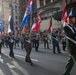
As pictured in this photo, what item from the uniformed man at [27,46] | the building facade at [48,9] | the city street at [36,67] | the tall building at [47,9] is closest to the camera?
the city street at [36,67]

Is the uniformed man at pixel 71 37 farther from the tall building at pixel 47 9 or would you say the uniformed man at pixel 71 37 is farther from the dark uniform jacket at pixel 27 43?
the tall building at pixel 47 9

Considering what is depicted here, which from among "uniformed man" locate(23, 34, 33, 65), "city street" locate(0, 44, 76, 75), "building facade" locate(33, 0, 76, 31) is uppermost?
"building facade" locate(33, 0, 76, 31)

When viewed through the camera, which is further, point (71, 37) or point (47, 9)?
point (47, 9)

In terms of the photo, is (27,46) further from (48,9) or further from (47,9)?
(47,9)

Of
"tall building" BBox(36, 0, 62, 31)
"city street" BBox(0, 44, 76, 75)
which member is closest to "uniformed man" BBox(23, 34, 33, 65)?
"city street" BBox(0, 44, 76, 75)

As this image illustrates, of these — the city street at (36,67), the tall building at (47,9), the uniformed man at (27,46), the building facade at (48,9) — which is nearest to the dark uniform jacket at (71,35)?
the city street at (36,67)

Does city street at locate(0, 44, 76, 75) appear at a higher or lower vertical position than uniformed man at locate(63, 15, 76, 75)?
lower

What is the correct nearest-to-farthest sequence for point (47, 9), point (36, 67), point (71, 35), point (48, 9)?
point (71, 35)
point (36, 67)
point (48, 9)
point (47, 9)

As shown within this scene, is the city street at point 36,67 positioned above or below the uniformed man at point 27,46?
below

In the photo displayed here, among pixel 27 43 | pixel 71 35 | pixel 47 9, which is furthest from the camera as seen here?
pixel 47 9

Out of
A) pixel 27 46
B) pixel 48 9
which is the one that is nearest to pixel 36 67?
pixel 27 46

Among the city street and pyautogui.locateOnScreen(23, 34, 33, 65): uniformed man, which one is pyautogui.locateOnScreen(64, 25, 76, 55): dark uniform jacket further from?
pyautogui.locateOnScreen(23, 34, 33, 65): uniformed man

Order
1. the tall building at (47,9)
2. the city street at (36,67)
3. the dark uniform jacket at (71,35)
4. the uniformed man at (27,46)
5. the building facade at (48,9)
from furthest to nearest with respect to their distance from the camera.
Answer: the tall building at (47,9) → the building facade at (48,9) → the uniformed man at (27,46) → the city street at (36,67) → the dark uniform jacket at (71,35)

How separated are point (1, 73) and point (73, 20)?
3615 mm
